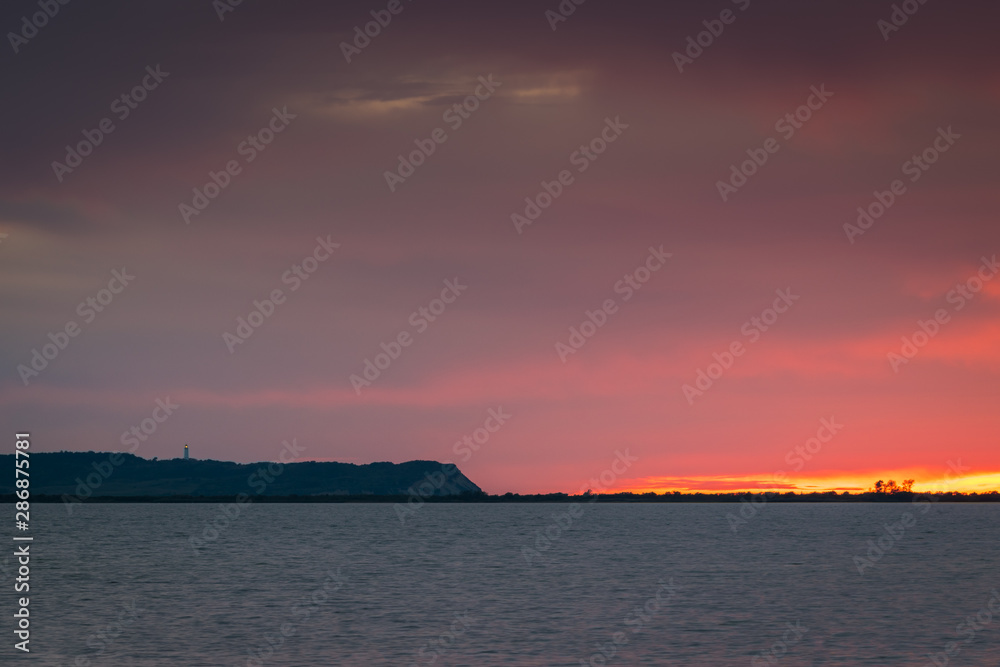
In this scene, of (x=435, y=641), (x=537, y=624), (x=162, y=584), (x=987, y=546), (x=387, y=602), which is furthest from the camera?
(x=987, y=546)

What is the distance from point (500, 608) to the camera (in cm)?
4844

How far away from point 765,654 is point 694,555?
54.2m

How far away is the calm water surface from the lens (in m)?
35.7

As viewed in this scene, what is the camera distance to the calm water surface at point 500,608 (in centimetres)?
3572

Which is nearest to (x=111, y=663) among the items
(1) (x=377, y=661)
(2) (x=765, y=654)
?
(1) (x=377, y=661)

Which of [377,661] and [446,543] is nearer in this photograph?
[377,661]

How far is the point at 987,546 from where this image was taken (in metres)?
104

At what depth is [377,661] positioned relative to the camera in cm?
3416

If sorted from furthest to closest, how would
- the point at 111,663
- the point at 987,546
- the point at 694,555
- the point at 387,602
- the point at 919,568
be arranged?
1. the point at 987,546
2. the point at 694,555
3. the point at 919,568
4. the point at 387,602
5. the point at 111,663

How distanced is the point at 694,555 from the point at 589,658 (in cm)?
5605

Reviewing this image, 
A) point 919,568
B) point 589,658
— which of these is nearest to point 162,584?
point 589,658

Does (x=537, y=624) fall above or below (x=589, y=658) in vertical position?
above

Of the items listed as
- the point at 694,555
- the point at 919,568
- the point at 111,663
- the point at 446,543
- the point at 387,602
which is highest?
the point at 446,543

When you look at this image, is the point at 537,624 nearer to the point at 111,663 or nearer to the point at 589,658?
the point at 589,658
